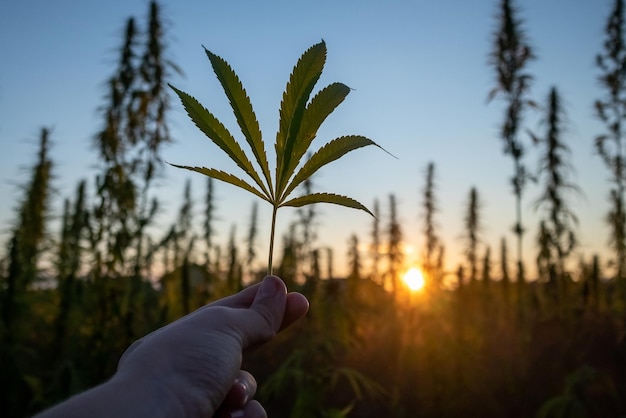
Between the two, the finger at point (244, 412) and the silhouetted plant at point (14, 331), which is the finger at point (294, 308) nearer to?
the finger at point (244, 412)

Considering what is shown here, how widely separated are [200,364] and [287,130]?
0.55 m

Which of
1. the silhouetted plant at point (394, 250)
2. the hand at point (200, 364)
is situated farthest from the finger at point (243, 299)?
the silhouetted plant at point (394, 250)

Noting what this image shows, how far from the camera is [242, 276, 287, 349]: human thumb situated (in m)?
1.41

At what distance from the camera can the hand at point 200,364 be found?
1175mm

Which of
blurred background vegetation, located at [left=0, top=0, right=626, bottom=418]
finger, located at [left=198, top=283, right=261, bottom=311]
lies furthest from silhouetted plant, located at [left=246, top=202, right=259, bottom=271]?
finger, located at [left=198, top=283, right=261, bottom=311]

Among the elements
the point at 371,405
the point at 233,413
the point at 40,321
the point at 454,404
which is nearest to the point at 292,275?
the point at 371,405

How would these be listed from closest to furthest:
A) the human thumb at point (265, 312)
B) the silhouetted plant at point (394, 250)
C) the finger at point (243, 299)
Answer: the human thumb at point (265, 312), the finger at point (243, 299), the silhouetted plant at point (394, 250)

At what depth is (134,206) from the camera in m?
6.80

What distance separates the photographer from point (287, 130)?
53.3 inches

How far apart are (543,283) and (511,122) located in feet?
11.9

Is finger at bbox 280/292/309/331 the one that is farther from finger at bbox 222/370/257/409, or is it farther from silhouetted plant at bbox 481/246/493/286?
silhouetted plant at bbox 481/246/493/286

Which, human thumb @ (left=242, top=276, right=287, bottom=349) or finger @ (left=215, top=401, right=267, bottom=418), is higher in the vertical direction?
human thumb @ (left=242, top=276, right=287, bottom=349)

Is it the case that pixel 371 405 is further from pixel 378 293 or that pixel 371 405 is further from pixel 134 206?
pixel 378 293

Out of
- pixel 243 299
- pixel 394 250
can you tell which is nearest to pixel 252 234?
pixel 394 250
